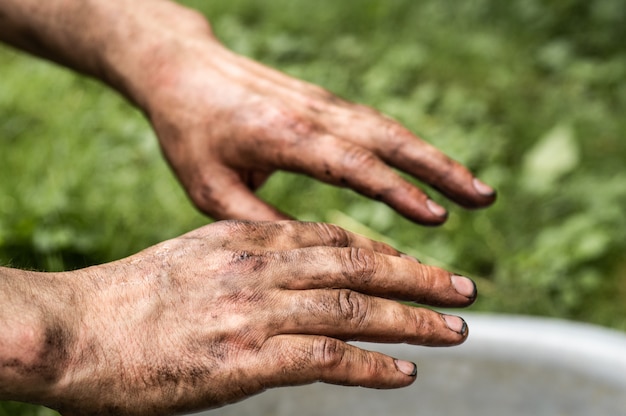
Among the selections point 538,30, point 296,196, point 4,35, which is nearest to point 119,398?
point 4,35

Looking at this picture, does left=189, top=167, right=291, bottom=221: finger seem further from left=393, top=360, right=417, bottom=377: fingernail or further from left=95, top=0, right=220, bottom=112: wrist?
left=393, top=360, right=417, bottom=377: fingernail

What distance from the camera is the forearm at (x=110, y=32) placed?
5.43 ft

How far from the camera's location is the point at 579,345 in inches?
57.1

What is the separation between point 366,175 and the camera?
56.1 inches

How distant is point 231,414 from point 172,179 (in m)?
1.26

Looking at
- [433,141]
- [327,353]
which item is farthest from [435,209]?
[433,141]

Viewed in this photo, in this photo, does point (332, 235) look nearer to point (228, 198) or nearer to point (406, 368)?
point (406, 368)

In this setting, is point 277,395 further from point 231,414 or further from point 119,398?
point 119,398

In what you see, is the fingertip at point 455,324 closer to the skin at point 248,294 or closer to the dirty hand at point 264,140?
the skin at point 248,294

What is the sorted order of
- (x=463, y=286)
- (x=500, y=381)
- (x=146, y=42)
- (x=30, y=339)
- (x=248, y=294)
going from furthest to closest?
(x=146, y=42)
(x=500, y=381)
(x=463, y=286)
(x=248, y=294)
(x=30, y=339)

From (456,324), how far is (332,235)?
0.24 meters

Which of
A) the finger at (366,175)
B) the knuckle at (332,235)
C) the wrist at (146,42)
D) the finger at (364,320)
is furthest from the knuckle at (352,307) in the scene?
the wrist at (146,42)

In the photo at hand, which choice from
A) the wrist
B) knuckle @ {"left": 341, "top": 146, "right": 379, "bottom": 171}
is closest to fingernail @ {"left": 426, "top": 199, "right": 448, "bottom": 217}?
knuckle @ {"left": 341, "top": 146, "right": 379, "bottom": 171}

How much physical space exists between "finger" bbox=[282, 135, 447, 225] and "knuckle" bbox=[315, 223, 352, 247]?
0.22 metres
